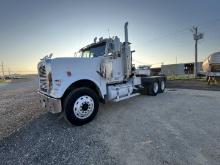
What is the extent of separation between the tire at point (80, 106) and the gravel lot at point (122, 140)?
25 centimetres

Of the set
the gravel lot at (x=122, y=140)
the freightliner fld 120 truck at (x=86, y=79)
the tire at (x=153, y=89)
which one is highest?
the freightliner fld 120 truck at (x=86, y=79)

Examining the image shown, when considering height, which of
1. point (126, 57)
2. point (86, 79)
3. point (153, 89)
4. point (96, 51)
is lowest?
point (153, 89)

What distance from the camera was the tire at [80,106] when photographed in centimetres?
541

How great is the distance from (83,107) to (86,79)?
0.94 meters

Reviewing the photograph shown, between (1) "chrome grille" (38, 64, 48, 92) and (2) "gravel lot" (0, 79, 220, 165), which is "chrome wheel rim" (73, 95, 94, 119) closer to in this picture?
(2) "gravel lot" (0, 79, 220, 165)

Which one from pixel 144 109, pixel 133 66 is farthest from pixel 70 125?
pixel 133 66

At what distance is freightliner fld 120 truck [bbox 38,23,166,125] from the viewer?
214 inches

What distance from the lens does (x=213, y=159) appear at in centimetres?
344

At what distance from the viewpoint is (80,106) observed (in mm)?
5625

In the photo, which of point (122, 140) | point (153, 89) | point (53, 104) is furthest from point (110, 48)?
point (153, 89)

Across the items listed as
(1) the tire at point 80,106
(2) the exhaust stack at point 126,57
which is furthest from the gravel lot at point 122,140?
(2) the exhaust stack at point 126,57

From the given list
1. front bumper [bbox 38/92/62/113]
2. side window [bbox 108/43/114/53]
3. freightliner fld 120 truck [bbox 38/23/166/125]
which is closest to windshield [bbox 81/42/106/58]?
freightliner fld 120 truck [bbox 38/23/166/125]

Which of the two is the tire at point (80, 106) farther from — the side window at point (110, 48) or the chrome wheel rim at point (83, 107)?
the side window at point (110, 48)

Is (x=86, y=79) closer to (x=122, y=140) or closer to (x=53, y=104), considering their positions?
(x=53, y=104)
